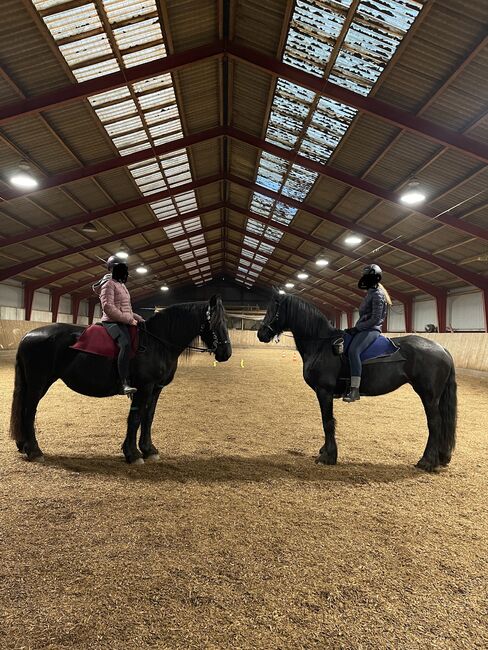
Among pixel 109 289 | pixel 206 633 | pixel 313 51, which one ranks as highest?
Answer: pixel 313 51

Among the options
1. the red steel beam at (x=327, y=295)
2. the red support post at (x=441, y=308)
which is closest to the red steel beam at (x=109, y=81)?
the red support post at (x=441, y=308)

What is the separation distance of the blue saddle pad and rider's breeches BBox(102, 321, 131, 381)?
2848 mm

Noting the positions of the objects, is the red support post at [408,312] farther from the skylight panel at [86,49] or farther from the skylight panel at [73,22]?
the skylight panel at [73,22]

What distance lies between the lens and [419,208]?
44.5 ft

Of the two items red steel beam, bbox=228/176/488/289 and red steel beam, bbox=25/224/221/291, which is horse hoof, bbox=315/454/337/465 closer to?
red steel beam, bbox=228/176/488/289

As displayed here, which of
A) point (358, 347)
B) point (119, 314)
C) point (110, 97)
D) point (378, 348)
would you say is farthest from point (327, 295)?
point (119, 314)

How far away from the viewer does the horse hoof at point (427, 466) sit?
4.48 metres

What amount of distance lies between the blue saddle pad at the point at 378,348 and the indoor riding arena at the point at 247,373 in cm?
4

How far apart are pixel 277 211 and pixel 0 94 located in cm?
1352

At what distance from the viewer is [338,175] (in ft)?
42.9

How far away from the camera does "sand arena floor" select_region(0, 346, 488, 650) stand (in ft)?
6.45

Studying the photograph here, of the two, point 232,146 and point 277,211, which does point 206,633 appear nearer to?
point 232,146

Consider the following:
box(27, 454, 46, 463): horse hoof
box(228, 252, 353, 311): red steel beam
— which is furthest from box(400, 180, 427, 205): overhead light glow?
box(228, 252, 353, 311): red steel beam

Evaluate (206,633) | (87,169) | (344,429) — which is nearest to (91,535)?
(206,633)
